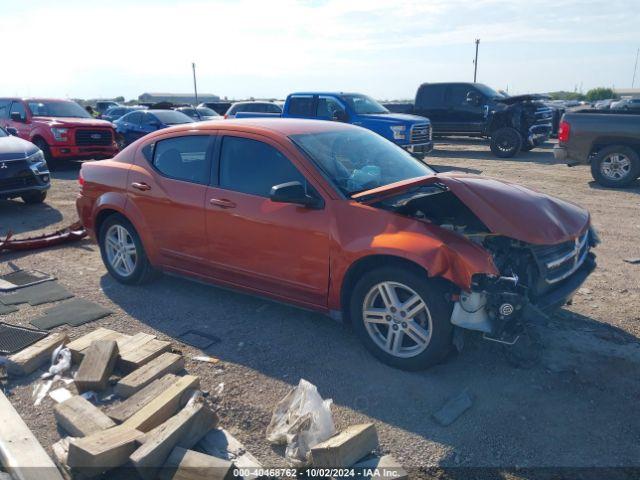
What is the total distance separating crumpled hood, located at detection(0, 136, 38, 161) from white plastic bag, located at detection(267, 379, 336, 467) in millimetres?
7935

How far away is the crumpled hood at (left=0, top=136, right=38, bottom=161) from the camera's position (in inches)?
361

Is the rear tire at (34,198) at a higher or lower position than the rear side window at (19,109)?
lower

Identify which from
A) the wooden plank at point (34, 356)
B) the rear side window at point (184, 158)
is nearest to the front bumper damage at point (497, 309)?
the rear side window at point (184, 158)

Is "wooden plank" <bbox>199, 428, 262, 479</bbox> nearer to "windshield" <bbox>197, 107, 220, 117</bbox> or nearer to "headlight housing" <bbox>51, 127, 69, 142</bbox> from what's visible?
"headlight housing" <bbox>51, 127, 69, 142</bbox>

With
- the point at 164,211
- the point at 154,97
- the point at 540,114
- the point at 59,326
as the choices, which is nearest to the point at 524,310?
the point at 164,211

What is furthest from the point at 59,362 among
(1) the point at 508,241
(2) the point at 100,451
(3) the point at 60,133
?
(3) the point at 60,133

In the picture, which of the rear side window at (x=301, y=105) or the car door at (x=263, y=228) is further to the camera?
the rear side window at (x=301, y=105)

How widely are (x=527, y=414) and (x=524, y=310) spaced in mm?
664

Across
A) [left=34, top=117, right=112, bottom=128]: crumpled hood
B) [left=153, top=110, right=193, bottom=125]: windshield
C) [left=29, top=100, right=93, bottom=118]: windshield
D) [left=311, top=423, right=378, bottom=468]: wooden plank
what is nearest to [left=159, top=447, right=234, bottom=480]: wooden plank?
[left=311, top=423, right=378, bottom=468]: wooden plank

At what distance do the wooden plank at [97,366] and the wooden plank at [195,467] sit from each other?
1.09 meters

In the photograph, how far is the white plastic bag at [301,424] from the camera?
3053mm

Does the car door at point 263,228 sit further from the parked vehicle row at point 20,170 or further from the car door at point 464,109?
the car door at point 464,109

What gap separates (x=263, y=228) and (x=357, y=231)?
0.85m

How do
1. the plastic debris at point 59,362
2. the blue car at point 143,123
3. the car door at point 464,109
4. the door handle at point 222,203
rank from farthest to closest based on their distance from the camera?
1. the car door at point 464,109
2. the blue car at point 143,123
3. the door handle at point 222,203
4. the plastic debris at point 59,362
